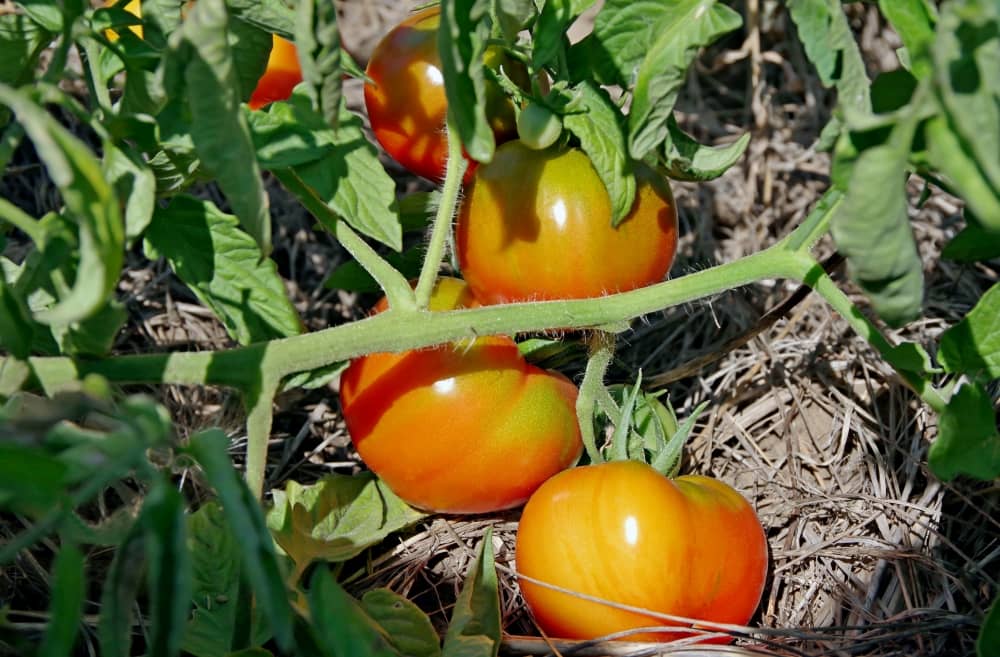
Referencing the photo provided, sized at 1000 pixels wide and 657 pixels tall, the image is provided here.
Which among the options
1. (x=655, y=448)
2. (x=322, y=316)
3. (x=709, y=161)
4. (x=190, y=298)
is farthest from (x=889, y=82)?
(x=190, y=298)

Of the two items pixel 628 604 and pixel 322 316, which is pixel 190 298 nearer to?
pixel 322 316

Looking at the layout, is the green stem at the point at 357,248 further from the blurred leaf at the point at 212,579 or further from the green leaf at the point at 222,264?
the blurred leaf at the point at 212,579

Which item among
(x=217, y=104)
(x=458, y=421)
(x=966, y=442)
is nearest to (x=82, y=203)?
(x=217, y=104)

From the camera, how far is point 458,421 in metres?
1.32

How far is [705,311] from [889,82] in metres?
0.81

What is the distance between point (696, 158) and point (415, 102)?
397mm

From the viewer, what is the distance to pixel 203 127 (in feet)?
3.03

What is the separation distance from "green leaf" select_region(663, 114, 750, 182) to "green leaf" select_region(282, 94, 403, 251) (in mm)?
350

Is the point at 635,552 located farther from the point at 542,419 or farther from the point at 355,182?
the point at 355,182

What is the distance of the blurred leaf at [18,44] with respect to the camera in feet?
3.79

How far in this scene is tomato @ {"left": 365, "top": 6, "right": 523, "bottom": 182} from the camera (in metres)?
1.42

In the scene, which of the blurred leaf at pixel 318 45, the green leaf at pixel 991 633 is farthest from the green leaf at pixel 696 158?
the green leaf at pixel 991 633

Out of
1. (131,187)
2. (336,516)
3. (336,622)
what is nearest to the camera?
(336,622)

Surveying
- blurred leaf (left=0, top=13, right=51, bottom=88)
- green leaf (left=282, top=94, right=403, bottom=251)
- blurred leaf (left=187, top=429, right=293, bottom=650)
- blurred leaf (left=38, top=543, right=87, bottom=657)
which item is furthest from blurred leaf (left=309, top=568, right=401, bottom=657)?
blurred leaf (left=0, top=13, right=51, bottom=88)
